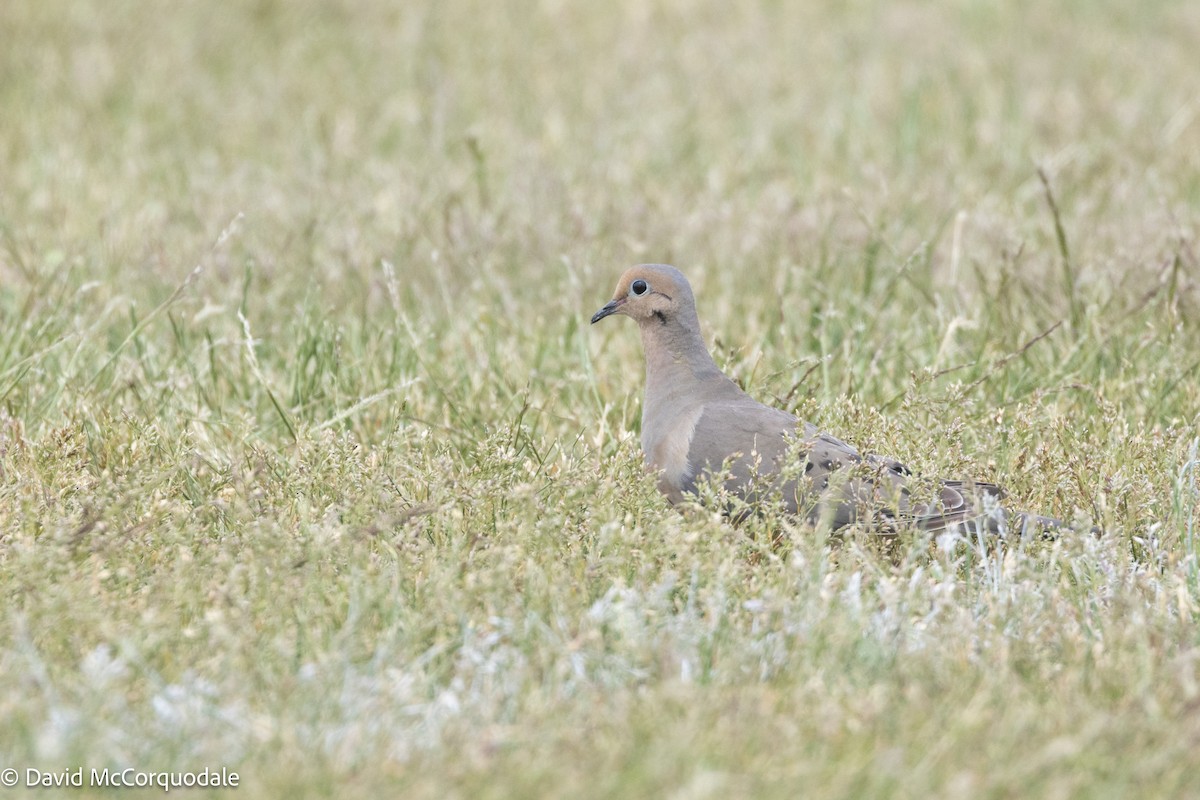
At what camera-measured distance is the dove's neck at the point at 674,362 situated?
4.87m

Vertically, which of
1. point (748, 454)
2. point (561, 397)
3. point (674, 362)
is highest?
point (674, 362)

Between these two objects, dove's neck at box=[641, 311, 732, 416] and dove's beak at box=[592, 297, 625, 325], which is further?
dove's beak at box=[592, 297, 625, 325]

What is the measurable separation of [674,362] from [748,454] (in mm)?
578

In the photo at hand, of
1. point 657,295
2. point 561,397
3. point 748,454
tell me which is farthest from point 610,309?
point 748,454

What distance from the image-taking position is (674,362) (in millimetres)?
4969

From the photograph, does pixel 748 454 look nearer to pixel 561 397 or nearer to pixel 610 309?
pixel 610 309

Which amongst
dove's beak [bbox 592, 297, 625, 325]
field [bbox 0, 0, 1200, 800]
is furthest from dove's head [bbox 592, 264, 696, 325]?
field [bbox 0, 0, 1200, 800]

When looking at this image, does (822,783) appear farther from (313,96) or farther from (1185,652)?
(313,96)

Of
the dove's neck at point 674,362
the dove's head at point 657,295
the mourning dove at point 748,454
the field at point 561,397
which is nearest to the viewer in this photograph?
the field at point 561,397

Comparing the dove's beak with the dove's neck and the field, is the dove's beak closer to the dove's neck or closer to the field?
the dove's neck

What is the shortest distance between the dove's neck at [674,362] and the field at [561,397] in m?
0.13

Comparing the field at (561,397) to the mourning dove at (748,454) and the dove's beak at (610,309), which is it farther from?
the dove's beak at (610,309)

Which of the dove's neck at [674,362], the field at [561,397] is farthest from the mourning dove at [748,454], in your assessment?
the field at [561,397]

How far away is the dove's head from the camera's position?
16.5 feet
